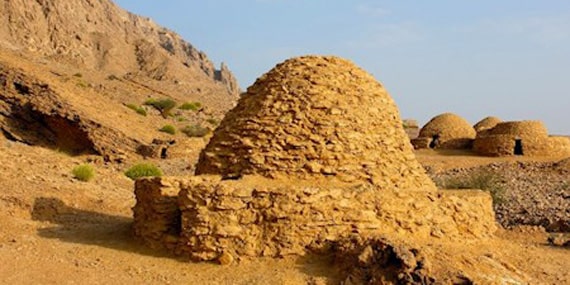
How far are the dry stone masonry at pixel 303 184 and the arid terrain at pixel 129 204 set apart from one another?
5.9 inches

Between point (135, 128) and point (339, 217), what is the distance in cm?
1587

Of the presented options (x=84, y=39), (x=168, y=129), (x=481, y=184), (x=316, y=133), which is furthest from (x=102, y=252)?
(x=84, y=39)

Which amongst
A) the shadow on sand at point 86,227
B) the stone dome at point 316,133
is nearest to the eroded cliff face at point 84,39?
the shadow on sand at point 86,227

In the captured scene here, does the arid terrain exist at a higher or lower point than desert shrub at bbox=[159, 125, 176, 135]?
lower

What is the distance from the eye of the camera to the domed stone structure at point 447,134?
2873 cm

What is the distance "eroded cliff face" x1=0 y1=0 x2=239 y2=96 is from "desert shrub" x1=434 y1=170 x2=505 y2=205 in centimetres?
2676

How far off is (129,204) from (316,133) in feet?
17.0

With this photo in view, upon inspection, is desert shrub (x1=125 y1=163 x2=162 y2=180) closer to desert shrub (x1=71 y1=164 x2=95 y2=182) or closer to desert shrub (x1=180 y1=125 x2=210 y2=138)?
desert shrub (x1=71 y1=164 x2=95 y2=182)

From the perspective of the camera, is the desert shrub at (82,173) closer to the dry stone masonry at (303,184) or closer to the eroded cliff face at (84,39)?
the dry stone masonry at (303,184)

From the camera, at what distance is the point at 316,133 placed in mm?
8961

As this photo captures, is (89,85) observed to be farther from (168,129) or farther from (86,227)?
(86,227)

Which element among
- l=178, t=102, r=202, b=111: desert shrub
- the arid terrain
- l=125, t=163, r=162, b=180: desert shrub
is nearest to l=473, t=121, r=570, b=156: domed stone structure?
the arid terrain

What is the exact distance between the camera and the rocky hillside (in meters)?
19.9

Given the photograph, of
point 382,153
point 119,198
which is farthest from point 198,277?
point 119,198
